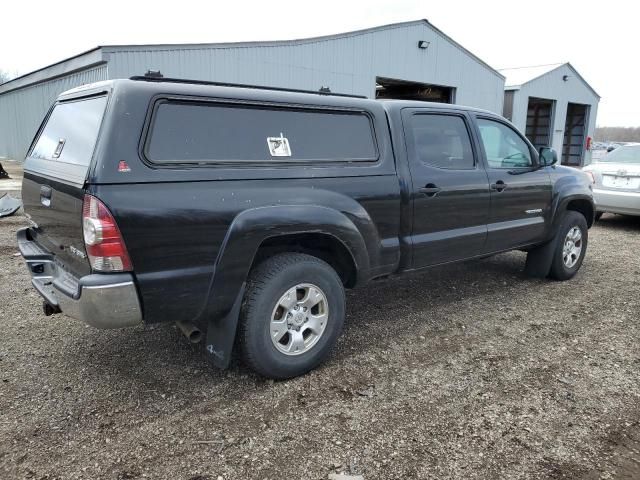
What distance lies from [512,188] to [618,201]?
5.14 metres

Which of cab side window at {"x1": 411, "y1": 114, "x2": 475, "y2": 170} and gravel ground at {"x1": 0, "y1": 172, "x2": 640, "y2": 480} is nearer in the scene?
gravel ground at {"x1": 0, "y1": 172, "x2": 640, "y2": 480}

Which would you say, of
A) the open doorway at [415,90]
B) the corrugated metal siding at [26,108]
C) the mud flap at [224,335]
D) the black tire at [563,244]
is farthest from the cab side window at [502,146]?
the open doorway at [415,90]

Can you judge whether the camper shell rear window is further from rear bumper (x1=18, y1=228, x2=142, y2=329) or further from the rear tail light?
rear bumper (x1=18, y1=228, x2=142, y2=329)

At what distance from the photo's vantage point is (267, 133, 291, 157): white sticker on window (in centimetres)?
318

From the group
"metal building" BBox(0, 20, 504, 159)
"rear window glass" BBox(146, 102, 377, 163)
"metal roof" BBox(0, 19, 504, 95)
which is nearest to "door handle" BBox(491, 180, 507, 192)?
"rear window glass" BBox(146, 102, 377, 163)

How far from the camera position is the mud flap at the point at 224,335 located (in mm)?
3051

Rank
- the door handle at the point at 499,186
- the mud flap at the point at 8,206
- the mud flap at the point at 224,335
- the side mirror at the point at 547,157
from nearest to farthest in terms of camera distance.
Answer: the mud flap at the point at 224,335 < the door handle at the point at 499,186 < the side mirror at the point at 547,157 < the mud flap at the point at 8,206

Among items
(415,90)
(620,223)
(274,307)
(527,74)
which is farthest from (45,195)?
(527,74)

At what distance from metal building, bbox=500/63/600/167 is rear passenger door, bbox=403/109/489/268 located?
19579 millimetres

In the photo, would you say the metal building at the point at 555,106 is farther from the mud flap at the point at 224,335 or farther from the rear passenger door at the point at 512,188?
the mud flap at the point at 224,335

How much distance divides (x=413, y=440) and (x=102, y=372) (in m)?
2.12

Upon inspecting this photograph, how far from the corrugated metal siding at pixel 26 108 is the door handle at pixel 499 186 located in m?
10.9

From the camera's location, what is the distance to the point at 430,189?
4.02 m

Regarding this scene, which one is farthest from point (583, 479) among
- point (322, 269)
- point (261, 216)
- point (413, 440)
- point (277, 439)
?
point (261, 216)
